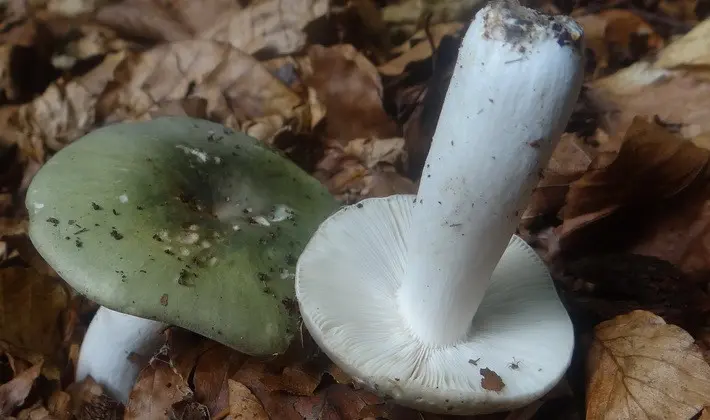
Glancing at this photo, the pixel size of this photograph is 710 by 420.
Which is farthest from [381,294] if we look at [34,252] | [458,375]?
[34,252]

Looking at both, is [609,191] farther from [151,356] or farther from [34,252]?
[34,252]

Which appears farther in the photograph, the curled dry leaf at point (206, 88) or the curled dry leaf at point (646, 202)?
the curled dry leaf at point (206, 88)

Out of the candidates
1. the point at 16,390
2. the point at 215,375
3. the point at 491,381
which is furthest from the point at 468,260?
the point at 16,390

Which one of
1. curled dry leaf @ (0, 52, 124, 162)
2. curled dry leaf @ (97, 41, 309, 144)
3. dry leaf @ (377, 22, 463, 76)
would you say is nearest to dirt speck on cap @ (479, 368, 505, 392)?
curled dry leaf @ (97, 41, 309, 144)

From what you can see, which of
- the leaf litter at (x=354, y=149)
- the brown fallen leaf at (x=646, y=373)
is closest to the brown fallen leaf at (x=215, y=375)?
the leaf litter at (x=354, y=149)

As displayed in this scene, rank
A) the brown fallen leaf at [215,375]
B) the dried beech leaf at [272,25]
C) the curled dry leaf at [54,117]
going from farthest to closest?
the dried beech leaf at [272,25] → the curled dry leaf at [54,117] → the brown fallen leaf at [215,375]

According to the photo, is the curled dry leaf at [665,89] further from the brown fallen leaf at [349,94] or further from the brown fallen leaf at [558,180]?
the brown fallen leaf at [349,94]
